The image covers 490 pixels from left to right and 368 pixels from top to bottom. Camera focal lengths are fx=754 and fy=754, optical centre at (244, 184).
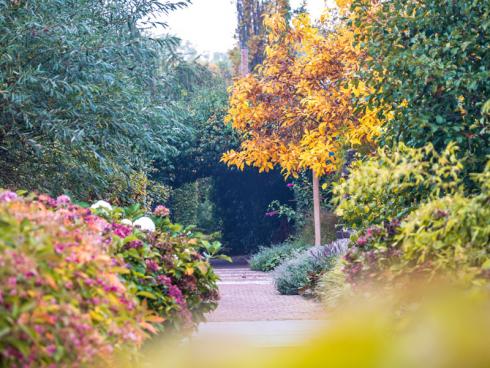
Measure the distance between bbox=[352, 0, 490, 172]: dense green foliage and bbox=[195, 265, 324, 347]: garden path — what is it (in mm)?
2036

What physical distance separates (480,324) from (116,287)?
249 centimetres

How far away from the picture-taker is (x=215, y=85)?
1132 inches

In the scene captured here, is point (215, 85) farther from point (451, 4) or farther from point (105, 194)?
point (451, 4)

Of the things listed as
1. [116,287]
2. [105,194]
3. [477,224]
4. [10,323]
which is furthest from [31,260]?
[105,194]

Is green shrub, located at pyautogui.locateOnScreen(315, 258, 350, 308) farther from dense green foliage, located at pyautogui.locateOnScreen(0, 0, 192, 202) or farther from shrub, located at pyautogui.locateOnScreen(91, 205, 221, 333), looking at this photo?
dense green foliage, located at pyautogui.locateOnScreen(0, 0, 192, 202)

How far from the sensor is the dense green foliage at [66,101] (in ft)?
32.2

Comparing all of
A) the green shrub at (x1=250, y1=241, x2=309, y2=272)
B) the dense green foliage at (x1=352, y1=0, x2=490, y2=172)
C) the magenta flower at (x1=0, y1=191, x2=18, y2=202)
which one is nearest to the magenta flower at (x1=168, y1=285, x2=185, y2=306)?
the magenta flower at (x1=0, y1=191, x2=18, y2=202)

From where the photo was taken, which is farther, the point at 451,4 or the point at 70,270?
the point at 451,4

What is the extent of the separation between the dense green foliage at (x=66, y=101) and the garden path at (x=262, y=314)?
102 inches

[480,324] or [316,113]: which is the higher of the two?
[316,113]

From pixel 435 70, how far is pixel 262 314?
3.62m

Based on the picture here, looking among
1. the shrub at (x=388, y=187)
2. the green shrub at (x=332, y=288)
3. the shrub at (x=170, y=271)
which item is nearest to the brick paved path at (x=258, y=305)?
the green shrub at (x=332, y=288)

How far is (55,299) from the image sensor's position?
10.1 feet

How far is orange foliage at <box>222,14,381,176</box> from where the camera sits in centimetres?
1343
